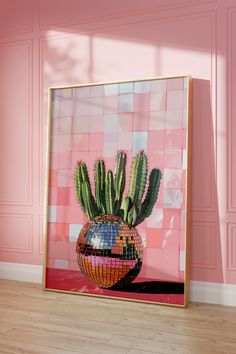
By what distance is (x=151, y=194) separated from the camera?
414 centimetres

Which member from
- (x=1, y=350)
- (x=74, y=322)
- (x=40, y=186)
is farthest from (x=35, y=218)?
(x=1, y=350)

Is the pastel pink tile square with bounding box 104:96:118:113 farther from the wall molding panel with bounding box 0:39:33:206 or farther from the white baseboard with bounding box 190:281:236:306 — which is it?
the white baseboard with bounding box 190:281:236:306

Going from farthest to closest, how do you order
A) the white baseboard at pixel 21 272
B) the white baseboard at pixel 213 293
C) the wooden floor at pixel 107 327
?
the white baseboard at pixel 21 272
the white baseboard at pixel 213 293
the wooden floor at pixel 107 327

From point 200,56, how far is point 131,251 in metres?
1.94

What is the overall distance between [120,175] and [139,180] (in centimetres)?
21

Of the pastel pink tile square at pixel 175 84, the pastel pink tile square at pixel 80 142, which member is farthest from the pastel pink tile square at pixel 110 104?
the pastel pink tile square at pixel 175 84

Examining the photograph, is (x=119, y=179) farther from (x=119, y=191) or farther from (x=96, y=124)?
(x=96, y=124)

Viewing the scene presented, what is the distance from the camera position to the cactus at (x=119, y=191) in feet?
13.6

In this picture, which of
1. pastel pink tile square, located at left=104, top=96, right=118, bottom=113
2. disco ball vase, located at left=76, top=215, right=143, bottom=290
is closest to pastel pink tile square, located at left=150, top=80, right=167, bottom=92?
pastel pink tile square, located at left=104, top=96, right=118, bottom=113

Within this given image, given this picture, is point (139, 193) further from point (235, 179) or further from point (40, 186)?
point (40, 186)

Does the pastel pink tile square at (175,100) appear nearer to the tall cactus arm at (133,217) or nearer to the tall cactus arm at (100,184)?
the tall cactus arm at (100,184)

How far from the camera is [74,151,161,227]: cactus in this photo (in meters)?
4.15

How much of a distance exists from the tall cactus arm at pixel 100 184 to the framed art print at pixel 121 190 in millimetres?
10

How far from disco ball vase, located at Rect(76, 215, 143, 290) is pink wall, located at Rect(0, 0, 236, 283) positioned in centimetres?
56
